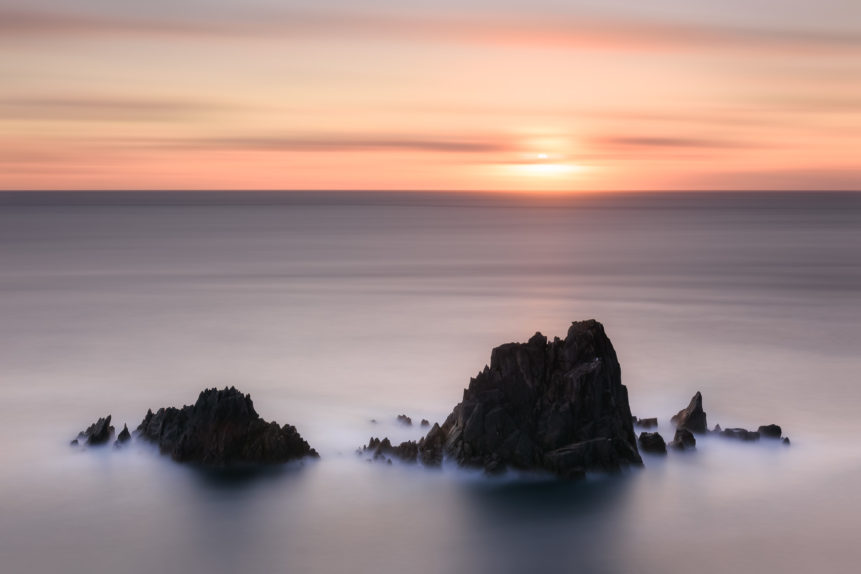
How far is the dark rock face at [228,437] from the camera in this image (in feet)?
52.1

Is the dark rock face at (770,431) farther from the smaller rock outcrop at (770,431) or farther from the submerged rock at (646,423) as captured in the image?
the submerged rock at (646,423)

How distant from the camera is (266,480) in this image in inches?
615

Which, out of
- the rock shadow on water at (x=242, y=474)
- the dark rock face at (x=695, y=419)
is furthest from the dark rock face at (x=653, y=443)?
the rock shadow on water at (x=242, y=474)

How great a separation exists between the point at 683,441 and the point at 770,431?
236 centimetres

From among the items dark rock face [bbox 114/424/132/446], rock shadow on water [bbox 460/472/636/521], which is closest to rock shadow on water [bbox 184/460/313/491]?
dark rock face [bbox 114/424/132/446]

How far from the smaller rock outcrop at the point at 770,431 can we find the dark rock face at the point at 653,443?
8.52 ft

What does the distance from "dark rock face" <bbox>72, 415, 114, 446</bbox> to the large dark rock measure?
601 centimetres

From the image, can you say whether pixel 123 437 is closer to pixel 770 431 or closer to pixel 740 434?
pixel 740 434

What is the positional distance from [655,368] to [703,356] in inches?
Answer: 108

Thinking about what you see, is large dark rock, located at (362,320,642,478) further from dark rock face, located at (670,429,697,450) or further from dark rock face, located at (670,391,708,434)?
dark rock face, located at (670,391,708,434)

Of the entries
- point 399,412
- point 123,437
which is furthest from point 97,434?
point 399,412

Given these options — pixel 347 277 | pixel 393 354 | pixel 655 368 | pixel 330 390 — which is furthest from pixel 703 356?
pixel 347 277

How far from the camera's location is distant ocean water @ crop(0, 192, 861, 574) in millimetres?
13594

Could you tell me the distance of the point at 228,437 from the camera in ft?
52.5
